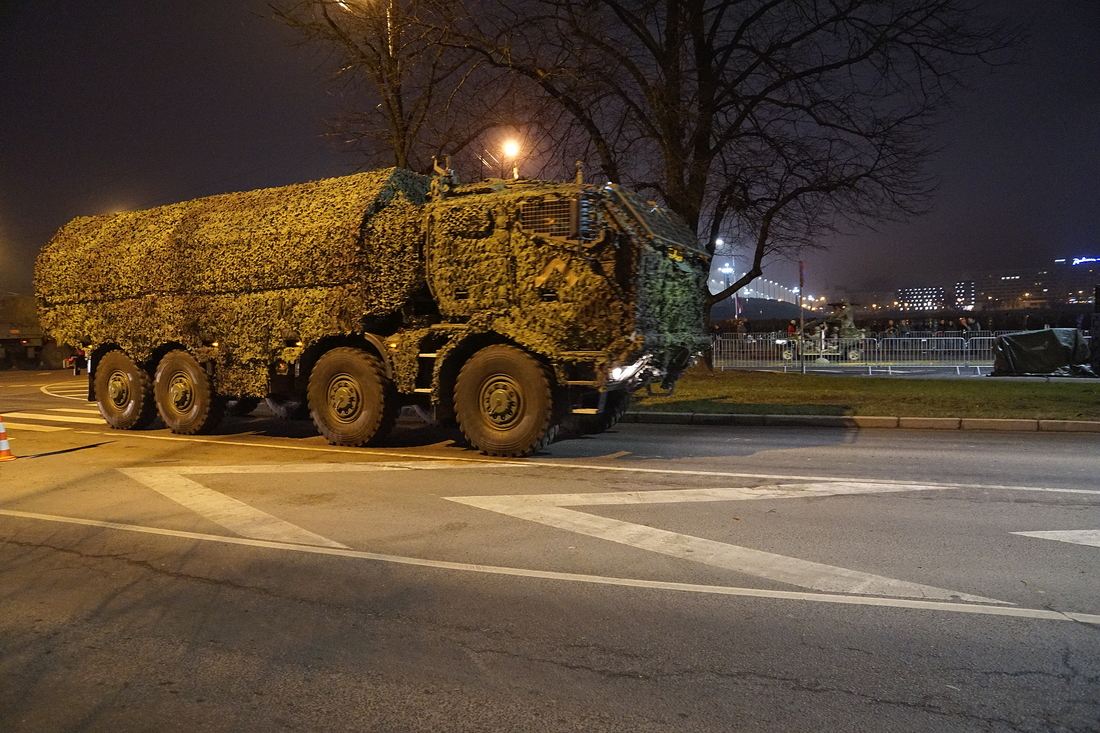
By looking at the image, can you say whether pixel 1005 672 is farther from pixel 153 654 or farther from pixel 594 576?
pixel 153 654

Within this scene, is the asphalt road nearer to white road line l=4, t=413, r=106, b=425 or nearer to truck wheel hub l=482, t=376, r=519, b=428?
truck wheel hub l=482, t=376, r=519, b=428

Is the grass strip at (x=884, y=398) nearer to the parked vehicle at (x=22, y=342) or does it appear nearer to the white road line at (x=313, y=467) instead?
the white road line at (x=313, y=467)

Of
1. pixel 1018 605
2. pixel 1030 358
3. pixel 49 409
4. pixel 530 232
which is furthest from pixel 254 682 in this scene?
pixel 1030 358

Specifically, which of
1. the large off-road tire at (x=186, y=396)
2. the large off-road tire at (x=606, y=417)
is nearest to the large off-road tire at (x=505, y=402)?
the large off-road tire at (x=606, y=417)

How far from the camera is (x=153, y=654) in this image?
406cm

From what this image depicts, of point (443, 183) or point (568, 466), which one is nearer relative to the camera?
point (568, 466)

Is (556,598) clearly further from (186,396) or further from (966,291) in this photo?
(966,291)

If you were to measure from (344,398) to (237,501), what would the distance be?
349 cm

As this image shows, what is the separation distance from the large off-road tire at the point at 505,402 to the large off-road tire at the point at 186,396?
4.46 metres

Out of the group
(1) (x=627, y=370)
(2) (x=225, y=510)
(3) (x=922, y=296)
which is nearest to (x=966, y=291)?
(3) (x=922, y=296)

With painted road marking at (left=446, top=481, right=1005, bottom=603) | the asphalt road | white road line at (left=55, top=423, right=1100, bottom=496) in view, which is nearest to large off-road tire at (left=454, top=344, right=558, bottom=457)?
white road line at (left=55, top=423, right=1100, bottom=496)

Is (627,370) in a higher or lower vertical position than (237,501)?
higher

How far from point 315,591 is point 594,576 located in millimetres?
1679

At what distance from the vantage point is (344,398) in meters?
11.0
